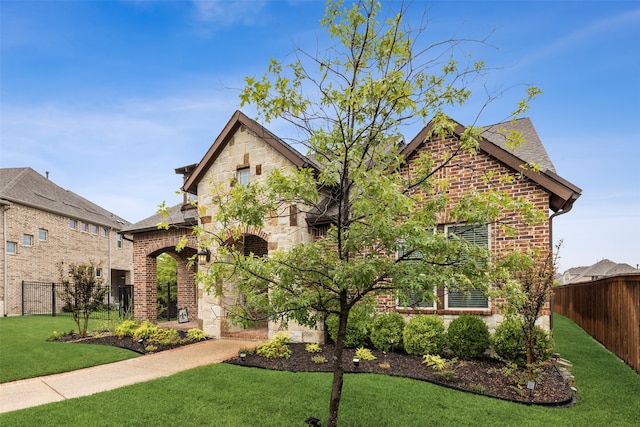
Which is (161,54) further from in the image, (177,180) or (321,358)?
(321,358)

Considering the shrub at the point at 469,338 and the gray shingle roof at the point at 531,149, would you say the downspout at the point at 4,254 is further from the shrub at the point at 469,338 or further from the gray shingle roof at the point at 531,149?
the gray shingle roof at the point at 531,149

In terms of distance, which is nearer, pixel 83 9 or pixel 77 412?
pixel 77 412

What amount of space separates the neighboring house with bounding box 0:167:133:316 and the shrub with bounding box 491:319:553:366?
16.1 metres

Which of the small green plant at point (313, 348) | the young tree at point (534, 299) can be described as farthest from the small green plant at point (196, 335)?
the young tree at point (534, 299)

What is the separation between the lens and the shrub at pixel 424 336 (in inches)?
299

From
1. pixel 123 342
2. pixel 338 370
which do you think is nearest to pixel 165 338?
pixel 123 342

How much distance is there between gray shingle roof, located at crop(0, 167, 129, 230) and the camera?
19703 mm

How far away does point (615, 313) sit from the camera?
8.93 meters

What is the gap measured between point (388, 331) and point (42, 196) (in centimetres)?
2286

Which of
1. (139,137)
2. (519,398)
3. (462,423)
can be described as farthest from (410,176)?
(139,137)

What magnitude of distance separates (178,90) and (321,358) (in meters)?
8.54

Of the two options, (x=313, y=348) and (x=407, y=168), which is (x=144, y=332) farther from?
(x=407, y=168)

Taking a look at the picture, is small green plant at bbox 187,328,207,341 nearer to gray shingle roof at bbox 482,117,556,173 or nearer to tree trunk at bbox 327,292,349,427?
tree trunk at bbox 327,292,349,427

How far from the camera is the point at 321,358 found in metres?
7.43
